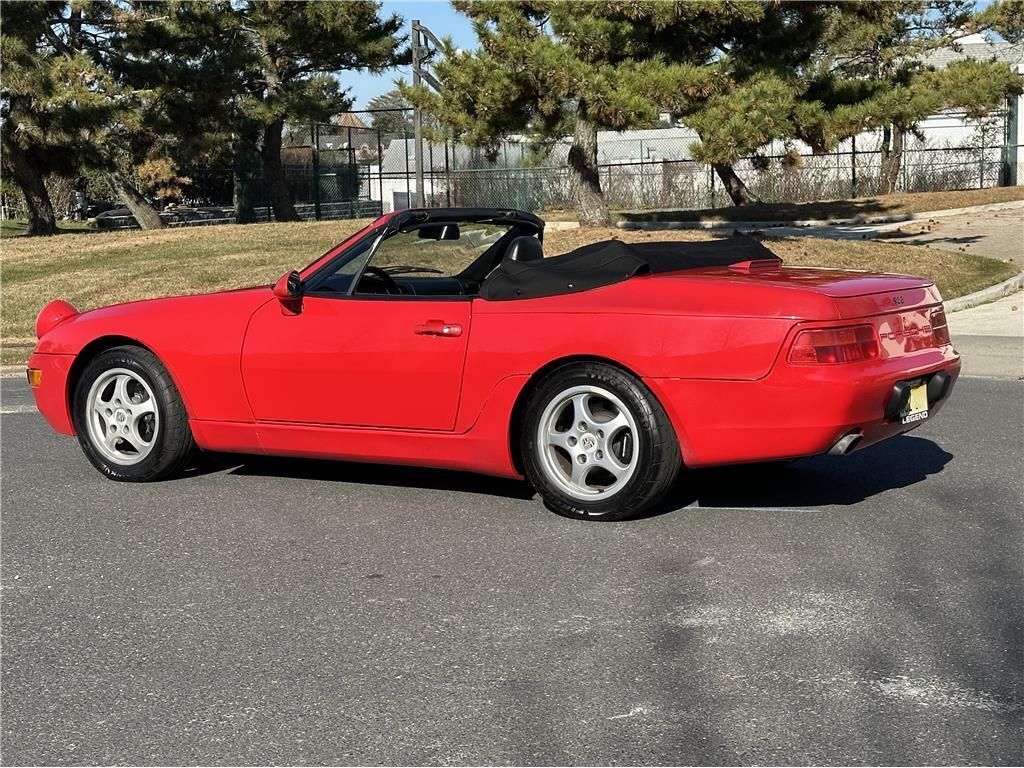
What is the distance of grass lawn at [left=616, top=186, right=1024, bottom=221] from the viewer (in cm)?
2761

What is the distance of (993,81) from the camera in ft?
70.8

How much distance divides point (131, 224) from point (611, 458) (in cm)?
4538

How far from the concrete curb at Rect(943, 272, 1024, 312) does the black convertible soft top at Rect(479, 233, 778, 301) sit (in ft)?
31.5

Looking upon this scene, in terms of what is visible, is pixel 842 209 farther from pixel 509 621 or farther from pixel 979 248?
pixel 509 621

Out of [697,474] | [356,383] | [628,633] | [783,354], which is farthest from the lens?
[697,474]

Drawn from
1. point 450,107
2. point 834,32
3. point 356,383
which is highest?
point 834,32

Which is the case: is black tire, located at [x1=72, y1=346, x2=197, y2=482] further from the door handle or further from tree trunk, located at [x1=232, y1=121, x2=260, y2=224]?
tree trunk, located at [x1=232, y1=121, x2=260, y2=224]

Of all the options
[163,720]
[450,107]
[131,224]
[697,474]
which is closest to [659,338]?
[697,474]

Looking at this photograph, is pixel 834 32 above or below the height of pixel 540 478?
above

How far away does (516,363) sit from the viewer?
596 cm

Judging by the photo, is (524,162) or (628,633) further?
(524,162)

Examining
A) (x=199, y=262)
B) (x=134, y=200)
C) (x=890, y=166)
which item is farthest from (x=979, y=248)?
(x=134, y=200)

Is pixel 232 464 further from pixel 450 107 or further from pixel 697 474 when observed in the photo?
pixel 450 107

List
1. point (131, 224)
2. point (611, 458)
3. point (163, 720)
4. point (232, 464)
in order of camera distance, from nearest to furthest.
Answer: point (163, 720) → point (611, 458) → point (232, 464) → point (131, 224)
